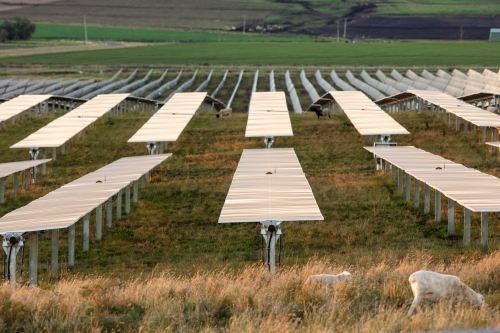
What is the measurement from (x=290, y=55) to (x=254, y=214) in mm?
83520

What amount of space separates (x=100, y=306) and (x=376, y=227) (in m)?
10.7

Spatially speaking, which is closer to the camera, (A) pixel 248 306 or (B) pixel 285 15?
(A) pixel 248 306

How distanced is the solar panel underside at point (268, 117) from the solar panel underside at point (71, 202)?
778cm

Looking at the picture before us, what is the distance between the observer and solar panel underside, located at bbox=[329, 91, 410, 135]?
113 ft

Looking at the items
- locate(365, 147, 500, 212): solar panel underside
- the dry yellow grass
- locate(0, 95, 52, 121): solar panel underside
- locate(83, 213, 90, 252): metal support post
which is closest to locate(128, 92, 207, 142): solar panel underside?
locate(0, 95, 52, 121): solar panel underside

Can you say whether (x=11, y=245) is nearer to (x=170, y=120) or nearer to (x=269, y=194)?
(x=269, y=194)

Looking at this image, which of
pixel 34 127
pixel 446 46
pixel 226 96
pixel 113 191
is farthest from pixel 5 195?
pixel 446 46

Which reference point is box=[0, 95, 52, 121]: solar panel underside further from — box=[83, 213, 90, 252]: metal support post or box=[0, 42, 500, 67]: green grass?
box=[0, 42, 500, 67]: green grass

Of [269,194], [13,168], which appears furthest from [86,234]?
[13,168]

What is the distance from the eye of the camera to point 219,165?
113ft

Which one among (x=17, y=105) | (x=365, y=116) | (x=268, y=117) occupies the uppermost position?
(x=17, y=105)

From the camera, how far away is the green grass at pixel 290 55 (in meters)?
91.0

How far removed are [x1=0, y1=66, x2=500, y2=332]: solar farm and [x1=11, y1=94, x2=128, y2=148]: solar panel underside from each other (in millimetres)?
118

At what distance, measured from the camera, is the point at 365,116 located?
38.9m
